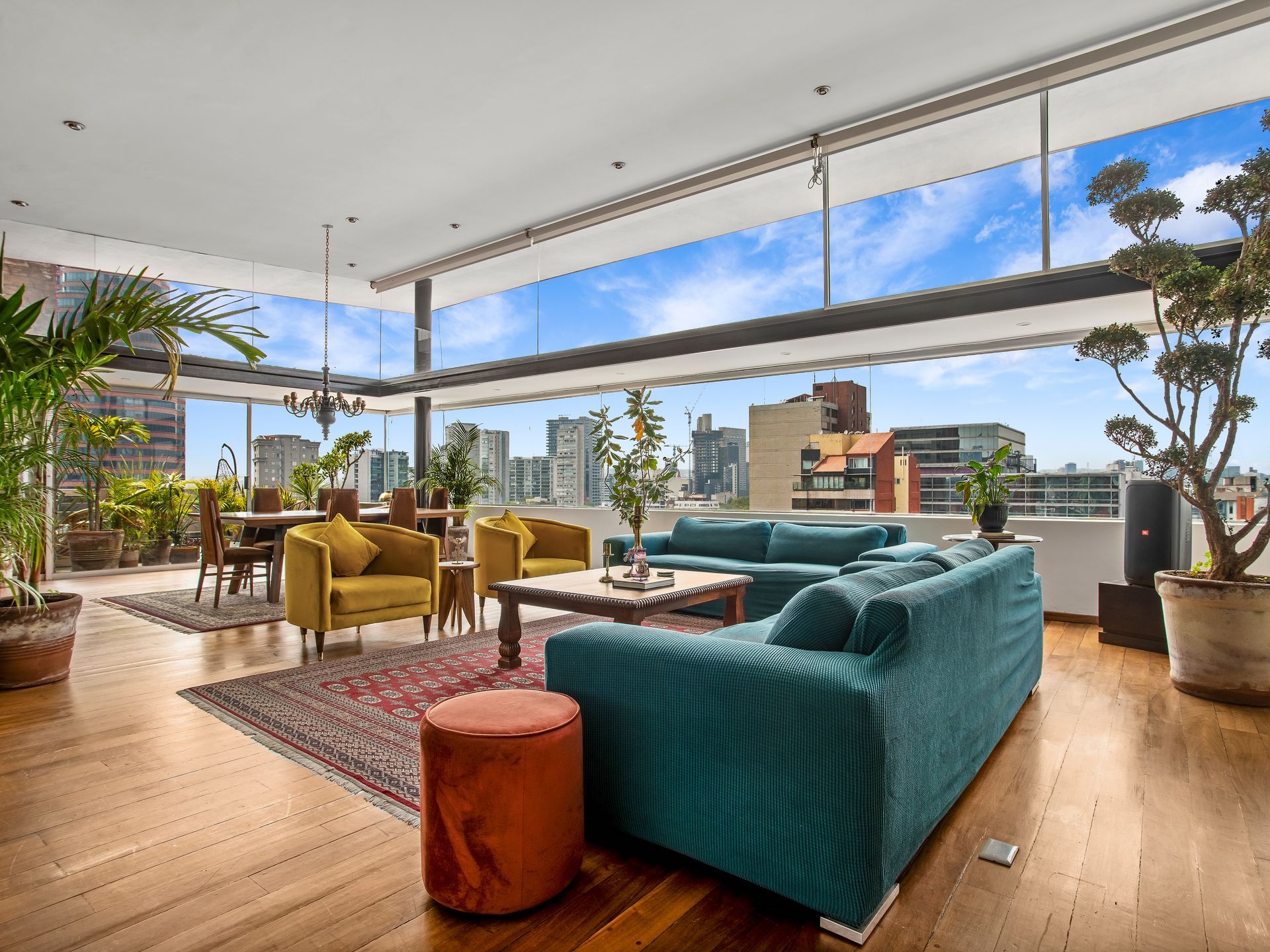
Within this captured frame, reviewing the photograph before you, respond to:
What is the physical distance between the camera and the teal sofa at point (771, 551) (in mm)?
5230

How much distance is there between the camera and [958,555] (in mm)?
2861

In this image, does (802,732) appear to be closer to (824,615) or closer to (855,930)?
(824,615)

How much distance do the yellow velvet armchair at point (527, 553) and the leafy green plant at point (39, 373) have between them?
233 cm

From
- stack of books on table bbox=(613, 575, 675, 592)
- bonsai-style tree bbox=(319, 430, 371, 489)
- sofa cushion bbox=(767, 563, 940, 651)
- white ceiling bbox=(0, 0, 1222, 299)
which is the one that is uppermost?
white ceiling bbox=(0, 0, 1222, 299)

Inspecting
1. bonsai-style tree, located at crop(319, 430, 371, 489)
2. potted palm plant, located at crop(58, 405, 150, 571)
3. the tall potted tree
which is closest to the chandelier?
bonsai-style tree, located at crop(319, 430, 371, 489)

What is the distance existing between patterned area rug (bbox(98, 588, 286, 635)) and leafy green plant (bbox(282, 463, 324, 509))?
1815 mm

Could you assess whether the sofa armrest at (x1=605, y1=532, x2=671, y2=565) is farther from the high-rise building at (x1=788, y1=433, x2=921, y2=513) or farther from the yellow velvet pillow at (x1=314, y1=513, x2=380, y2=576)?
the yellow velvet pillow at (x1=314, y1=513, x2=380, y2=576)

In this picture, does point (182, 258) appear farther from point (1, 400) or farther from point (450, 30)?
point (450, 30)

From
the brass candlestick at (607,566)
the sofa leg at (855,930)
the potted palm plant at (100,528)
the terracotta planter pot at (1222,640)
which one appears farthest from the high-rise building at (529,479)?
the sofa leg at (855,930)

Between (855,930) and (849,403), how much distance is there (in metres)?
5.87

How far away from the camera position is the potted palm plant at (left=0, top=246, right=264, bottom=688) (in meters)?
3.42

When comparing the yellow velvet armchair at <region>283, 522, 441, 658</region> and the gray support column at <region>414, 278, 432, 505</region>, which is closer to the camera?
the yellow velvet armchair at <region>283, 522, 441, 658</region>

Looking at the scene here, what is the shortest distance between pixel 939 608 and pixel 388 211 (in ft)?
18.5

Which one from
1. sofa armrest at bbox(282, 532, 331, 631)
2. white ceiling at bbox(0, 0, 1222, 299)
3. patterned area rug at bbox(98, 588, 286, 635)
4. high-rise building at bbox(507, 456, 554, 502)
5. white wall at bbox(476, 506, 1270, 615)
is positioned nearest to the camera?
white ceiling at bbox(0, 0, 1222, 299)
